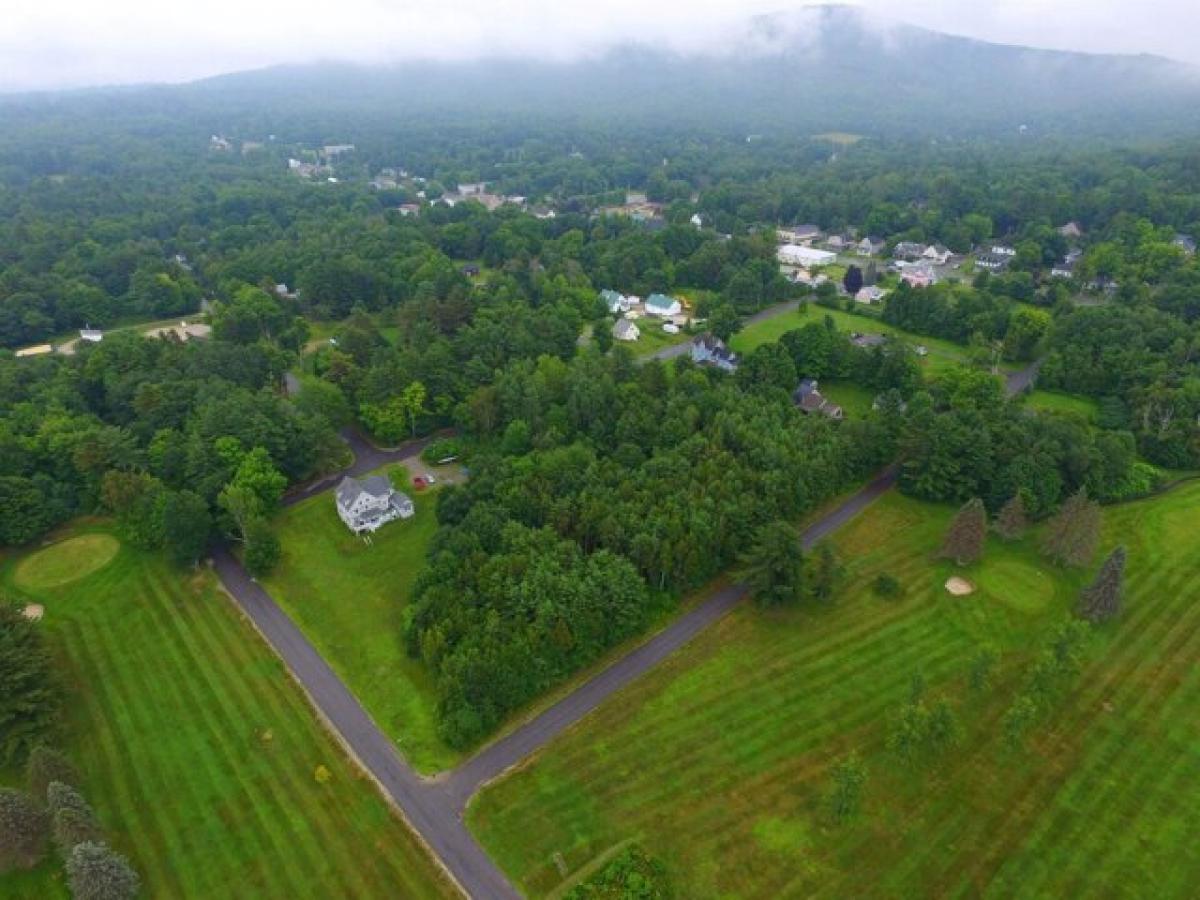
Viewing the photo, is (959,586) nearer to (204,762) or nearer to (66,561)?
(204,762)

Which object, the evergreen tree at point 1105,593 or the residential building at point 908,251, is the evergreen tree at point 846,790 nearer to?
the evergreen tree at point 1105,593

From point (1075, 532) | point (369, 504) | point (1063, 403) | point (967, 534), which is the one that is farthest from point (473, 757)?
point (1063, 403)

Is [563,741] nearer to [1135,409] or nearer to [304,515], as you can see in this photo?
[304,515]

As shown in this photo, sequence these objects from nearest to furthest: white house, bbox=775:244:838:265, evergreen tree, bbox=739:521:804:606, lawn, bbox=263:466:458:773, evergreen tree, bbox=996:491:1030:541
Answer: lawn, bbox=263:466:458:773 → evergreen tree, bbox=739:521:804:606 → evergreen tree, bbox=996:491:1030:541 → white house, bbox=775:244:838:265

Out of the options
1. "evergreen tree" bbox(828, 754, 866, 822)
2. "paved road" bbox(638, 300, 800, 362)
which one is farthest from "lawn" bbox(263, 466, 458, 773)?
"paved road" bbox(638, 300, 800, 362)

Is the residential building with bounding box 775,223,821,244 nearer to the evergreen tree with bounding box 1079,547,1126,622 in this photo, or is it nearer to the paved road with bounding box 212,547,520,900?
the evergreen tree with bounding box 1079,547,1126,622

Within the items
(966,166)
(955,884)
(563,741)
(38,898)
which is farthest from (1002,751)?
(966,166)

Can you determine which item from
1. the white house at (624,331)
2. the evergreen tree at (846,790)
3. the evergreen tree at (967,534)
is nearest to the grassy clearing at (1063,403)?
the evergreen tree at (967,534)
